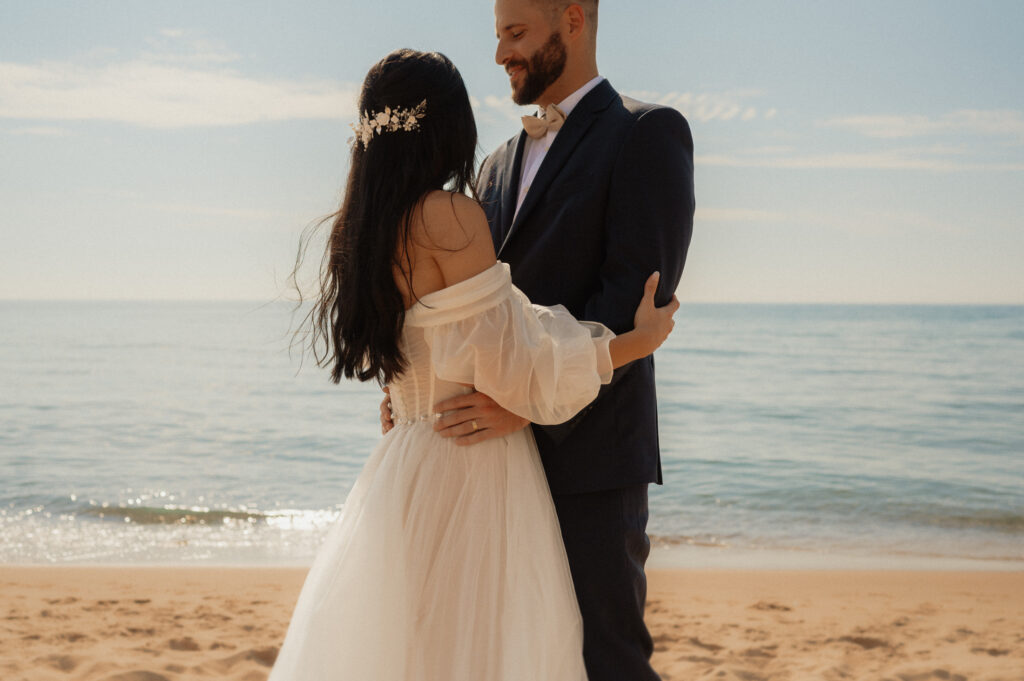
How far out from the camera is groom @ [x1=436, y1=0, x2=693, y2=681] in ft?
6.93

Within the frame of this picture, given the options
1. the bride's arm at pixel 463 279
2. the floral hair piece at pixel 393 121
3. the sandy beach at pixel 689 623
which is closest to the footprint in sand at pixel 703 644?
the sandy beach at pixel 689 623

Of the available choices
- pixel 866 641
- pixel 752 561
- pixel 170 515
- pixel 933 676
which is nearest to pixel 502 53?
pixel 933 676

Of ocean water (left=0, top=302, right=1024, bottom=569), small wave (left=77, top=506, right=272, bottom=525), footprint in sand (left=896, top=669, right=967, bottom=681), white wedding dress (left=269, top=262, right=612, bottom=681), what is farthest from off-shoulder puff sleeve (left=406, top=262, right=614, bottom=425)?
small wave (left=77, top=506, right=272, bottom=525)

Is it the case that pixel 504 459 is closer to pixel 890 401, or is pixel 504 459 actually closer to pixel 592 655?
pixel 592 655

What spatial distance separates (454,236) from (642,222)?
48 cm

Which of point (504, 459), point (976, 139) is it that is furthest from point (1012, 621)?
point (976, 139)

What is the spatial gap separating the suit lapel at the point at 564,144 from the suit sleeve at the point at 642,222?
0.16 meters

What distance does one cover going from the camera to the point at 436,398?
207cm

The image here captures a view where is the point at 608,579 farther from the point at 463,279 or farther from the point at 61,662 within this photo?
the point at 61,662

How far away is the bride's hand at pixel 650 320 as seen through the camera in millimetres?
2066

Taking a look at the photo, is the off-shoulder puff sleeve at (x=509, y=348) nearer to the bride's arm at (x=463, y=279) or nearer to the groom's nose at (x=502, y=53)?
the bride's arm at (x=463, y=279)

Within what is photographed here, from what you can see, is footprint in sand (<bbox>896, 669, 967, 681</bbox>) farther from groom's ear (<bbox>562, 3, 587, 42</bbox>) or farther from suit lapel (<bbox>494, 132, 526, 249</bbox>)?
groom's ear (<bbox>562, 3, 587, 42</bbox>)

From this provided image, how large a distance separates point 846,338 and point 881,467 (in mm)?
15798

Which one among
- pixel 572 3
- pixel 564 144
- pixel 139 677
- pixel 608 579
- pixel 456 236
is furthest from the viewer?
pixel 139 677
